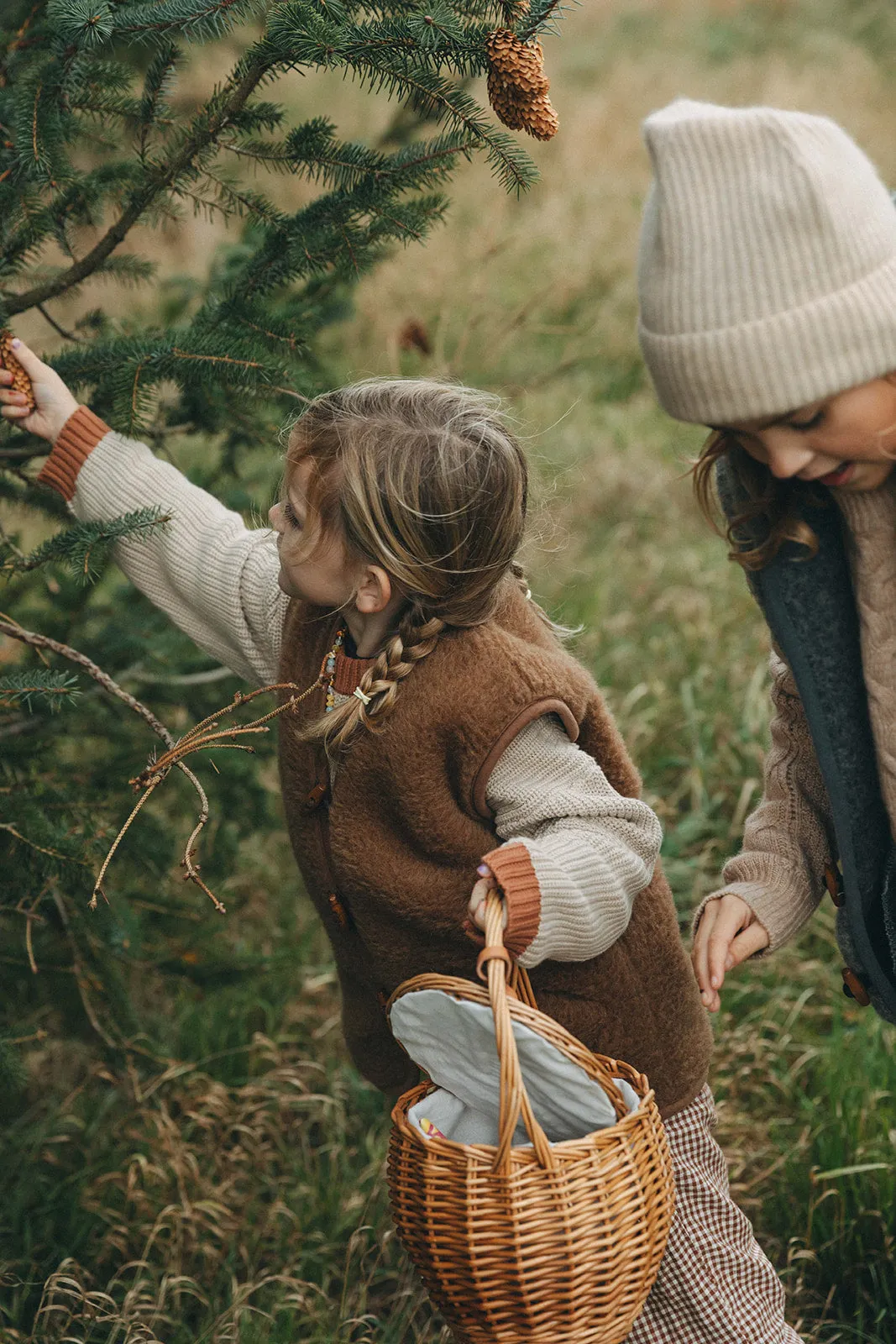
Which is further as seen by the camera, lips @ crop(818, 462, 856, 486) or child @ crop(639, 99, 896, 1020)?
lips @ crop(818, 462, 856, 486)

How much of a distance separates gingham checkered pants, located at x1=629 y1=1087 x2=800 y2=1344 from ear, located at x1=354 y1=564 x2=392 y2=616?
3.00ft

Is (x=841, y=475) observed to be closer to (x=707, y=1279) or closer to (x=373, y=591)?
(x=373, y=591)

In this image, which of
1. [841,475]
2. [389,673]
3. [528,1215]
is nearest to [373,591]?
[389,673]

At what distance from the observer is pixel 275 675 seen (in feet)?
6.80

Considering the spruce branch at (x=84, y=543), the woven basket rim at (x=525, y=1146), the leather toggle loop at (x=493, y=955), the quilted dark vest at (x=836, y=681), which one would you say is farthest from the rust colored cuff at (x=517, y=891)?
the spruce branch at (x=84, y=543)

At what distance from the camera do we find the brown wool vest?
5.78ft

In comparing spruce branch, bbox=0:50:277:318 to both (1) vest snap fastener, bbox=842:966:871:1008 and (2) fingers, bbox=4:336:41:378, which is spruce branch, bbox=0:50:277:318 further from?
(1) vest snap fastener, bbox=842:966:871:1008

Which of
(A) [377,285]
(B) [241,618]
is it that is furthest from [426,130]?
(B) [241,618]

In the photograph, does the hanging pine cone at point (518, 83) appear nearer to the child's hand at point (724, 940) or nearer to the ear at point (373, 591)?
the ear at point (373, 591)

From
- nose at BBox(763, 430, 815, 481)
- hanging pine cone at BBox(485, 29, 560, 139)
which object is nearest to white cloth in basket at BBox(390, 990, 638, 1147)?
nose at BBox(763, 430, 815, 481)

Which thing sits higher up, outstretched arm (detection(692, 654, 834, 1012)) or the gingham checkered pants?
outstretched arm (detection(692, 654, 834, 1012))

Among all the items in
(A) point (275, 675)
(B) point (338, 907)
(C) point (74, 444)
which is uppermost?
(C) point (74, 444)

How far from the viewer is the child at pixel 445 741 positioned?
5.69 ft

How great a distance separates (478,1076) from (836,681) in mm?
655
